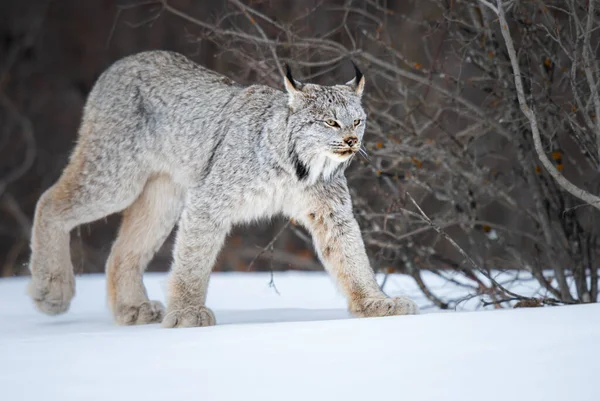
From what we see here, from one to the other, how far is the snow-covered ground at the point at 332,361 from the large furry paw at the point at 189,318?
0.31 metres

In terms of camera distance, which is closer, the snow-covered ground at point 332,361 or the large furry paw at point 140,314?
the snow-covered ground at point 332,361

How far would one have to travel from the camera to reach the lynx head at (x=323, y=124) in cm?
438

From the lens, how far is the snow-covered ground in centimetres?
285

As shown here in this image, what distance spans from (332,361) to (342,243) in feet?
5.02

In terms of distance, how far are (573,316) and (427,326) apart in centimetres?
54

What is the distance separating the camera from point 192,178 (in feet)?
16.7

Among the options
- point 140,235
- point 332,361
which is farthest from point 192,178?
point 332,361

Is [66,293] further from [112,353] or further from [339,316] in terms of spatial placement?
[112,353]

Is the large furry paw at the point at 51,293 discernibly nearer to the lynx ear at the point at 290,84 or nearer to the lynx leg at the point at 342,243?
the lynx leg at the point at 342,243

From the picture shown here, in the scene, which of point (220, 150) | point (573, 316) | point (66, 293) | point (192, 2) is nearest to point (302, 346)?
point (573, 316)

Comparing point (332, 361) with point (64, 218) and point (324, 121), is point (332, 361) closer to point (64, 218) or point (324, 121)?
point (324, 121)

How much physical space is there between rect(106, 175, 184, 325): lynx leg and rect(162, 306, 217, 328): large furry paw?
1.00 meters

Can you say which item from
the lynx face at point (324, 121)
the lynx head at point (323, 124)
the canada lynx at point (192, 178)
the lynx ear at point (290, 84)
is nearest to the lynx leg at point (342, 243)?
the canada lynx at point (192, 178)

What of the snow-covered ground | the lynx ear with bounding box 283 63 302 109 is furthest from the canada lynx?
the snow-covered ground
